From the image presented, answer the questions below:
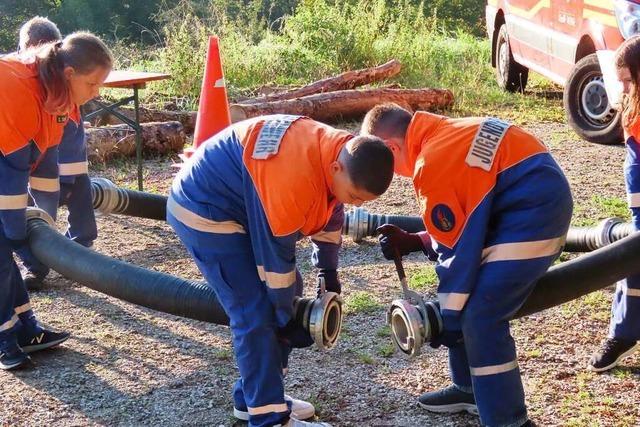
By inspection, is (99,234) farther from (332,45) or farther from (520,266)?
(332,45)

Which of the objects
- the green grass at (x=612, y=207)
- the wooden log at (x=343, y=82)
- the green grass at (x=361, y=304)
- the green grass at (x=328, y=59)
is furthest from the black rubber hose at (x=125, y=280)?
the green grass at (x=328, y=59)

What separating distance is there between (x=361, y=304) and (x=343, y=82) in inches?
270

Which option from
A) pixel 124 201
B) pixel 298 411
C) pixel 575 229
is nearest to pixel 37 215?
pixel 124 201

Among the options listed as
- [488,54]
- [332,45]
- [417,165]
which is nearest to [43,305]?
[417,165]

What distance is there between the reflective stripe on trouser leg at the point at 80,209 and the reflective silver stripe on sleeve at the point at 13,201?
1.46 meters

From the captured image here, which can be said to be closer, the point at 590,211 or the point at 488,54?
the point at 590,211

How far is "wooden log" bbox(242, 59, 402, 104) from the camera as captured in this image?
35.0 ft

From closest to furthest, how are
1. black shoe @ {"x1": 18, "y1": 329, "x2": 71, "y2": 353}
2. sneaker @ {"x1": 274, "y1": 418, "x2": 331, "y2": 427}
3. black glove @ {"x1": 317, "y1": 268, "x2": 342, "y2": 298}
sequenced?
sneaker @ {"x1": 274, "y1": 418, "x2": 331, "y2": 427}
black glove @ {"x1": 317, "y1": 268, "x2": 342, "y2": 298}
black shoe @ {"x1": 18, "y1": 329, "x2": 71, "y2": 353}

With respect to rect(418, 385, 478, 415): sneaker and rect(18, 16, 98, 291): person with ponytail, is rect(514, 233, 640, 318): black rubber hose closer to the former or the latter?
rect(418, 385, 478, 415): sneaker

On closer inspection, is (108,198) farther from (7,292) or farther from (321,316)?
(321,316)

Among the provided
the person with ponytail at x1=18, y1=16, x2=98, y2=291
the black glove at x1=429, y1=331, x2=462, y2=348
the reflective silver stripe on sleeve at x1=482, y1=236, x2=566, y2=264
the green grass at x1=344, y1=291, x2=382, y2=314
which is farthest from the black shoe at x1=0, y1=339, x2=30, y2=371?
the reflective silver stripe on sleeve at x1=482, y1=236, x2=566, y2=264

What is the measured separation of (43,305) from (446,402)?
2712 mm

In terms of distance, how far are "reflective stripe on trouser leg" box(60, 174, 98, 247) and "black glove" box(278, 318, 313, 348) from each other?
9.24 feet

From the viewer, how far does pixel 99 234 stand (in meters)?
6.77
